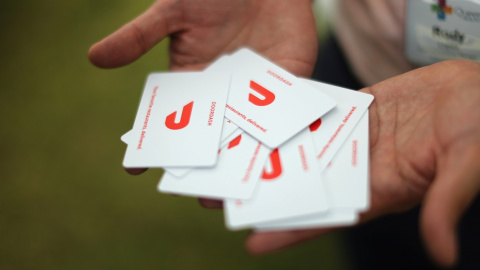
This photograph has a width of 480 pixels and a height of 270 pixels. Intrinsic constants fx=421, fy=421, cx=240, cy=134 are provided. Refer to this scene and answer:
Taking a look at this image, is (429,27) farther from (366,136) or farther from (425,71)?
(366,136)

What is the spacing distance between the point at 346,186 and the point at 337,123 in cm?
24

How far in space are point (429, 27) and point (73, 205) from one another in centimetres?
171

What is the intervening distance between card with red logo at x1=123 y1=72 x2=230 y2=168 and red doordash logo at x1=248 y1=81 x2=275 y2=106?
9 centimetres

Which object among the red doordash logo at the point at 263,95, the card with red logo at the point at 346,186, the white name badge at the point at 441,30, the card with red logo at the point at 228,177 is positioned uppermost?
the white name badge at the point at 441,30

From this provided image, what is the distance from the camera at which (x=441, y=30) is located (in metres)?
1.31

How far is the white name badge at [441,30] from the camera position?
48.5 inches

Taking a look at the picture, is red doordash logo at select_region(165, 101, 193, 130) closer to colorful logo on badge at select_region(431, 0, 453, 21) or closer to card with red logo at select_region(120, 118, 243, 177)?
card with red logo at select_region(120, 118, 243, 177)

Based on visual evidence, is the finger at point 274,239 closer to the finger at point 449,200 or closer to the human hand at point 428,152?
the human hand at point 428,152

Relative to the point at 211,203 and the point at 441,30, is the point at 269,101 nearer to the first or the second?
the point at 211,203

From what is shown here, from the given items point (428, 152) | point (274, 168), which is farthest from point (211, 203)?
point (428, 152)

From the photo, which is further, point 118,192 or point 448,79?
point 118,192

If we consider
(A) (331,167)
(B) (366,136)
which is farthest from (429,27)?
(A) (331,167)

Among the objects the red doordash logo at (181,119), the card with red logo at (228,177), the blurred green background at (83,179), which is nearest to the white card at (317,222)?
the card with red logo at (228,177)

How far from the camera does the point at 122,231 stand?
1.94m
